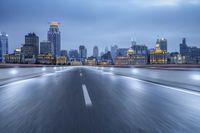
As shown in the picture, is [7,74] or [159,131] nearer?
[159,131]

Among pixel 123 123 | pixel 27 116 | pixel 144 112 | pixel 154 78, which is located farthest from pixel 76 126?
pixel 154 78

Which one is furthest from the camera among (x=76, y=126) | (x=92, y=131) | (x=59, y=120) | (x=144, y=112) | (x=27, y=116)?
(x=144, y=112)

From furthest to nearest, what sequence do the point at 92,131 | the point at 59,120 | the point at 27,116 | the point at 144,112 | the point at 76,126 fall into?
1. the point at 144,112
2. the point at 27,116
3. the point at 59,120
4. the point at 76,126
5. the point at 92,131

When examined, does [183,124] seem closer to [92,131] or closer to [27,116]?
[92,131]

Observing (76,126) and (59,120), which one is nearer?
(76,126)

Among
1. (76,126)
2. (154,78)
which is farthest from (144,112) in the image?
(154,78)

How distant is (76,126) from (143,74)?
58.4 feet

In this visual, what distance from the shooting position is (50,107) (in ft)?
22.0

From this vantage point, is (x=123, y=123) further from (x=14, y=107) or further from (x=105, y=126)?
(x=14, y=107)

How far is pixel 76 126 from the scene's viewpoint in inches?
180

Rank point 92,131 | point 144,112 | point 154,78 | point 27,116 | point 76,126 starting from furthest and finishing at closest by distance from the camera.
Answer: point 154,78 → point 144,112 → point 27,116 → point 76,126 → point 92,131

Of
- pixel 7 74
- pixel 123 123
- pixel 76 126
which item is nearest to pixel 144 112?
pixel 123 123

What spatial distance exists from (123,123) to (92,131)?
89cm

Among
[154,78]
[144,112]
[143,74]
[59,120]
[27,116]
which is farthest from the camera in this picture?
[143,74]
